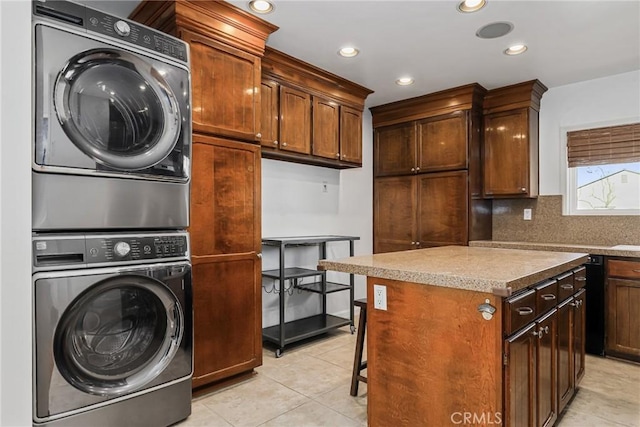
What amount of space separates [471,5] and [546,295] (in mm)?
1821

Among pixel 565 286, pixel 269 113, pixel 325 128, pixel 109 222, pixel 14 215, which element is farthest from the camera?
pixel 325 128

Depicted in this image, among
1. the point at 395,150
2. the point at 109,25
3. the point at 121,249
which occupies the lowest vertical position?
the point at 121,249

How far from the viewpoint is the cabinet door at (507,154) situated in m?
3.97

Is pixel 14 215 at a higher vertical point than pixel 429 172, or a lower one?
lower

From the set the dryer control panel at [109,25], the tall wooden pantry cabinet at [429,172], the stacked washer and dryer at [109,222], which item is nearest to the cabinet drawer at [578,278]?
the tall wooden pantry cabinet at [429,172]

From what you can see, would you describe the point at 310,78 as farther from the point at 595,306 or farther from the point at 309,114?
the point at 595,306

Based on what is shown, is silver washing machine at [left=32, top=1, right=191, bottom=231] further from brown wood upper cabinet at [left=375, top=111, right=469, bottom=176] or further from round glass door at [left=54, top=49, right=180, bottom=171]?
brown wood upper cabinet at [left=375, top=111, right=469, bottom=176]

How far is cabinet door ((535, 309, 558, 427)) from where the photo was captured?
6.01 ft

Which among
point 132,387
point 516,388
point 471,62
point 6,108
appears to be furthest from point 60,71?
point 471,62

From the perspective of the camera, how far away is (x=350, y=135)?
404 cm

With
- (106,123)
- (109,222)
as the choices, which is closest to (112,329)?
(109,222)

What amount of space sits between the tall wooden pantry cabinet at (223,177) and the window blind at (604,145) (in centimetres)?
319

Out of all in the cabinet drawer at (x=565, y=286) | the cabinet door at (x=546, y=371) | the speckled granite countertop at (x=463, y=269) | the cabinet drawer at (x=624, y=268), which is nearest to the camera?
the speckled granite countertop at (x=463, y=269)

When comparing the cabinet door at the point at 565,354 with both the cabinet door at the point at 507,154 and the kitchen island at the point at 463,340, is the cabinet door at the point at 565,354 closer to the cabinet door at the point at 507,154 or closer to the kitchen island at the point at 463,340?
the kitchen island at the point at 463,340
